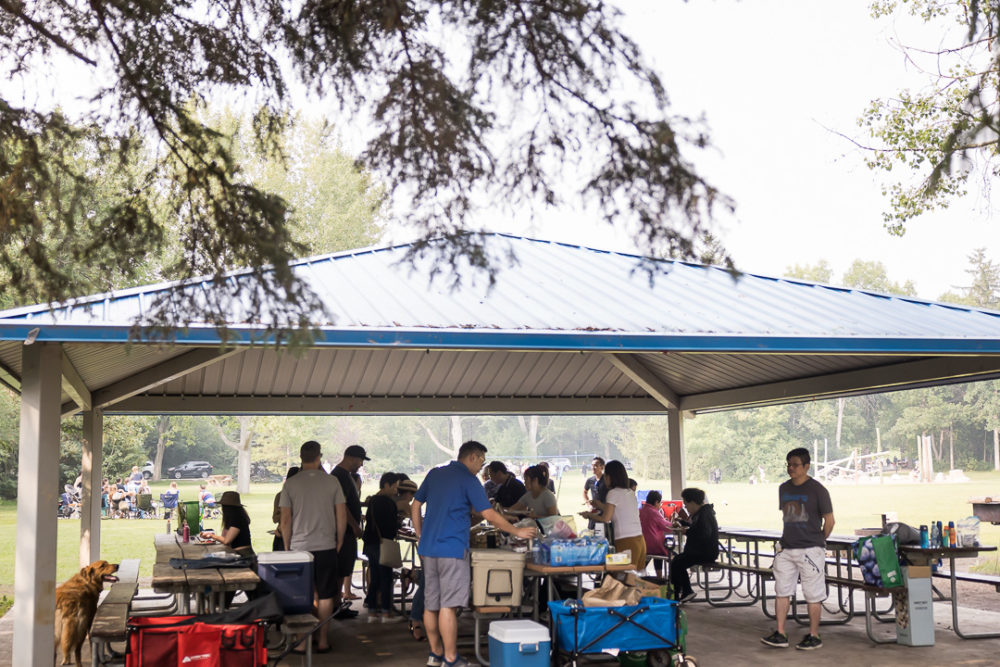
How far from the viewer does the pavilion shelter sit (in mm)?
6246

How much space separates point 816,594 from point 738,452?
46222 millimetres

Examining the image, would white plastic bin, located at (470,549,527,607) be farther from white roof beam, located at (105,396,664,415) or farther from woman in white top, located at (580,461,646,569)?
white roof beam, located at (105,396,664,415)

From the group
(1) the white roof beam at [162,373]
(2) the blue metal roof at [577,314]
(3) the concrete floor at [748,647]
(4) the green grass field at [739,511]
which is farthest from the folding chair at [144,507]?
(2) the blue metal roof at [577,314]

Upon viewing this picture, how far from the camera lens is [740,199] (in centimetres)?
418

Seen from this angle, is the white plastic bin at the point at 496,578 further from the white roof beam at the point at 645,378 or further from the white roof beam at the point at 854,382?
the white roof beam at the point at 645,378

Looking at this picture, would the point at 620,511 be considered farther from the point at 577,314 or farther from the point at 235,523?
the point at 235,523

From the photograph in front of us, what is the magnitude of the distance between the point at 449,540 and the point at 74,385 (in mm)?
3923

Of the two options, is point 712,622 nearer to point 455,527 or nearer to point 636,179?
point 455,527

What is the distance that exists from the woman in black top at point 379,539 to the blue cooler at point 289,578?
7.01 feet

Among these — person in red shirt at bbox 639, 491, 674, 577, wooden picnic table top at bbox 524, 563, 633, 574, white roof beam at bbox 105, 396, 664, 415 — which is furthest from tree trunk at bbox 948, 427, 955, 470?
wooden picnic table top at bbox 524, 563, 633, 574

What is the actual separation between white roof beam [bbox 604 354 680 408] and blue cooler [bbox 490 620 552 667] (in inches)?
226

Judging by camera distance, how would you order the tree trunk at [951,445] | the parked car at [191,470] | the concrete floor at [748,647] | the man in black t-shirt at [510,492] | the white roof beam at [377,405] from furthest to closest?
the parked car at [191,470] → the tree trunk at [951,445] → the white roof beam at [377,405] → the man in black t-shirt at [510,492] → the concrete floor at [748,647]

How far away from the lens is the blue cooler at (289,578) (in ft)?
21.4

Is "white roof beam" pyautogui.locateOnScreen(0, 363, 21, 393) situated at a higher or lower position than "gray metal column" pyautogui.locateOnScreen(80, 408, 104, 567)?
higher
